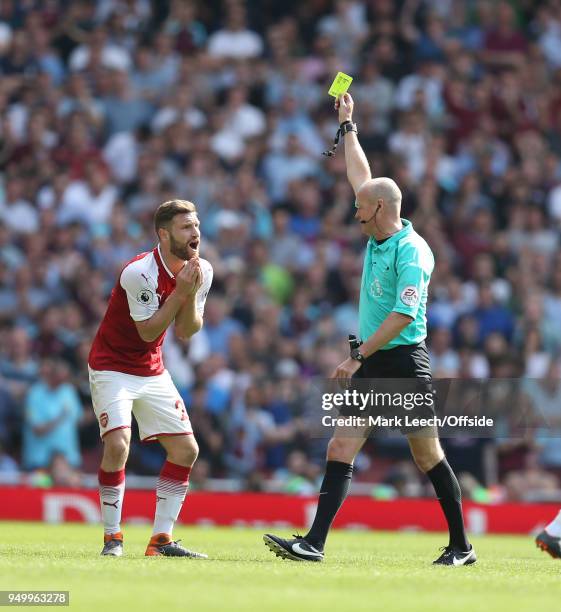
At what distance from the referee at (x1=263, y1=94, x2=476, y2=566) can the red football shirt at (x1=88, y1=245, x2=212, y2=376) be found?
1.12 metres

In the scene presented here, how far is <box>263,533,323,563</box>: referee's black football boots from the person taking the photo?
27.5ft

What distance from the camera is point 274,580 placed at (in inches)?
280

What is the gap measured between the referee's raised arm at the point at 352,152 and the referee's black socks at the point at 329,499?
1.90 meters

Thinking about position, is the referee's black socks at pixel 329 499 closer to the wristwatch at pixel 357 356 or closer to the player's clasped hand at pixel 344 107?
the wristwatch at pixel 357 356

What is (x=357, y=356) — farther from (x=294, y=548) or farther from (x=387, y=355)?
(x=294, y=548)

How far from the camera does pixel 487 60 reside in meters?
21.1

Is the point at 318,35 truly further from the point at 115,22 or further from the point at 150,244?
the point at 150,244

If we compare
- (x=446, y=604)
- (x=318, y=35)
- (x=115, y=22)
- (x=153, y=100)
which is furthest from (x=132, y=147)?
(x=446, y=604)

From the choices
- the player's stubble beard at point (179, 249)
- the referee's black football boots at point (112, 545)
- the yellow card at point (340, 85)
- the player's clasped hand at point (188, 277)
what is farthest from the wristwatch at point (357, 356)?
the yellow card at point (340, 85)

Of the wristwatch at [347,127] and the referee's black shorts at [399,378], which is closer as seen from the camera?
the referee's black shorts at [399,378]

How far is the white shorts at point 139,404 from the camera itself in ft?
28.5

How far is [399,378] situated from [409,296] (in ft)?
1.96

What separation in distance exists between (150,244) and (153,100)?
309 cm

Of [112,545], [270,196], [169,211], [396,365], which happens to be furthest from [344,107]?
[270,196]
